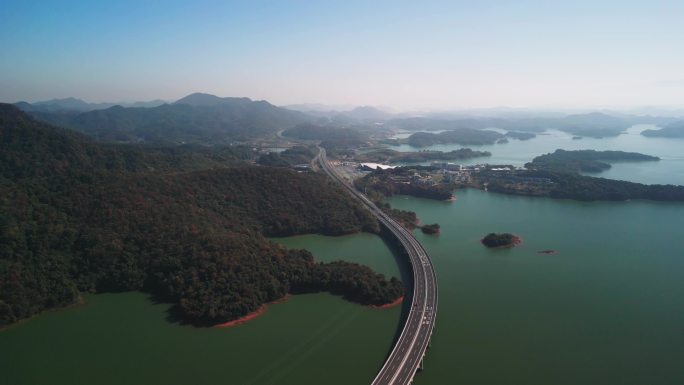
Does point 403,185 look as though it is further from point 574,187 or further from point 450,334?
point 450,334

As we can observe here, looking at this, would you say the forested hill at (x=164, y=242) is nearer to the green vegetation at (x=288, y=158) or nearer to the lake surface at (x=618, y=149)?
the green vegetation at (x=288, y=158)

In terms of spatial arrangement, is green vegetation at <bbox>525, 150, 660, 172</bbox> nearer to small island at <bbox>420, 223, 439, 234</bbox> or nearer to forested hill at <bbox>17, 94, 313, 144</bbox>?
small island at <bbox>420, 223, 439, 234</bbox>

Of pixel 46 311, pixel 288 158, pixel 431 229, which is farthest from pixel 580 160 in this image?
pixel 46 311

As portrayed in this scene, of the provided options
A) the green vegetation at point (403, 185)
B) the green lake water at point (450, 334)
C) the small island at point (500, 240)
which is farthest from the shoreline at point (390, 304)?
the green vegetation at point (403, 185)

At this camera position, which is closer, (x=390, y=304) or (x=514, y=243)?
(x=390, y=304)

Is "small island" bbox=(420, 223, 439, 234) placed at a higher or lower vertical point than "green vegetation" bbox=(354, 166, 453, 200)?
lower

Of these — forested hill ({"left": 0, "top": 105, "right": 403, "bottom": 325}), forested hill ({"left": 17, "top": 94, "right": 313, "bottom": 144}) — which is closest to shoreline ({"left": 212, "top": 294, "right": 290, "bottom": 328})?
forested hill ({"left": 0, "top": 105, "right": 403, "bottom": 325})
